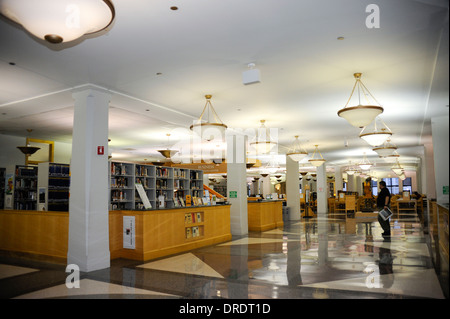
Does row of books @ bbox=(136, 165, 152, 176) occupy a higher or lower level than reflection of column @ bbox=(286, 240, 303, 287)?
higher

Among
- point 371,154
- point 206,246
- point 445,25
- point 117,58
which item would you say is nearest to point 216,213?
point 206,246

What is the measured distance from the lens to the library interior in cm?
439

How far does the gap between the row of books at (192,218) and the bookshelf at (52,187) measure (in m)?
3.37

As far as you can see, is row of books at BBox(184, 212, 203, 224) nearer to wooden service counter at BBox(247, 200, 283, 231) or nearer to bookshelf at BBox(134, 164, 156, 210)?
bookshelf at BBox(134, 164, 156, 210)

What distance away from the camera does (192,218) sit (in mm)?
8766

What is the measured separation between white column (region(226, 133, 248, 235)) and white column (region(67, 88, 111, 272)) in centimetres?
529

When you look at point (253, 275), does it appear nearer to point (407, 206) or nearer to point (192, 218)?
point (192, 218)

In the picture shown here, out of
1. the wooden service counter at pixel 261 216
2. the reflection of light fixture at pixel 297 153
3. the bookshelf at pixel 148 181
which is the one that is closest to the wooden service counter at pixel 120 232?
the bookshelf at pixel 148 181

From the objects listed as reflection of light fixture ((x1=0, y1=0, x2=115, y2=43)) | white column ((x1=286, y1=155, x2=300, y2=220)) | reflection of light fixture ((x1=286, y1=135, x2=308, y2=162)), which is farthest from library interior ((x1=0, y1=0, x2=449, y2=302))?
white column ((x1=286, y1=155, x2=300, y2=220))

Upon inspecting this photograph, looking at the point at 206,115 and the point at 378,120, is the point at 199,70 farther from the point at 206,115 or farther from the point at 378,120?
the point at 378,120

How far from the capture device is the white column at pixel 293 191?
17.2 m

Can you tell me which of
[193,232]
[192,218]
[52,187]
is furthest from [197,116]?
[52,187]

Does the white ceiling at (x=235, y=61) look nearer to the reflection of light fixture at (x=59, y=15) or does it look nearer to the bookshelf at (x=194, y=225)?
the reflection of light fixture at (x=59, y=15)

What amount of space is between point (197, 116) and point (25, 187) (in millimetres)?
5541
